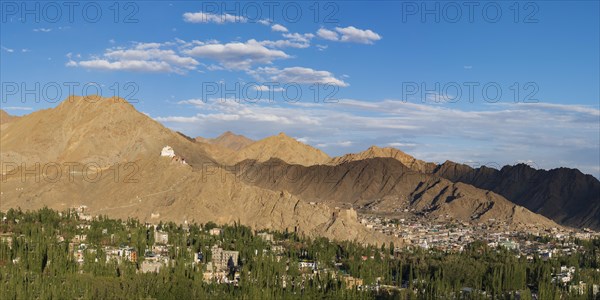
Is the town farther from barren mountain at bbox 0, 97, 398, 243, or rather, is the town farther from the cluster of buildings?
barren mountain at bbox 0, 97, 398, 243

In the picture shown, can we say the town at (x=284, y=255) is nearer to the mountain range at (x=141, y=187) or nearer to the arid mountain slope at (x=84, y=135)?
the mountain range at (x=141, y=187)

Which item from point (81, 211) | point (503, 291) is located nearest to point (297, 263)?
point (503, 291)

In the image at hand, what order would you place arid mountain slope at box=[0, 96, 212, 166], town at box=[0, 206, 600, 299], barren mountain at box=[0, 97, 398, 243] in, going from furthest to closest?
arid mountain slope at box=[0, 96, 212, 166] < barren mountain at box=[0, 97, 398, 243] < town at box=[0, 206, 600, 299]

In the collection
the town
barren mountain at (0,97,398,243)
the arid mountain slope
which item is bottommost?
the town

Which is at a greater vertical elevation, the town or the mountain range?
the mountain range

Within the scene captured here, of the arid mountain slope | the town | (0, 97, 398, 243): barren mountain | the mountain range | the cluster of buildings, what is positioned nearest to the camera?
the town

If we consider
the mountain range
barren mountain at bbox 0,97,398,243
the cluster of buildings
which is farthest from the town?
the mountain range

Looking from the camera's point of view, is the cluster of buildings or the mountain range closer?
the cluster of buildings

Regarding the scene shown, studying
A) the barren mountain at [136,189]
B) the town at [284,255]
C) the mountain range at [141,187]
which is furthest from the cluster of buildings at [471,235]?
the barren mountain at [136,189]
